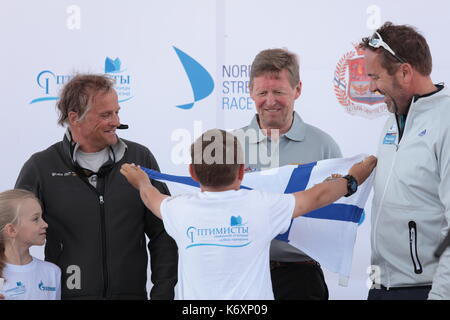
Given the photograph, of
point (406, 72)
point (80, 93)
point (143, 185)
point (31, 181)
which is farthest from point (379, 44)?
point (31, 181)

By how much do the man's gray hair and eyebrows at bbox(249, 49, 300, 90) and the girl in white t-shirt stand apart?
1094mm

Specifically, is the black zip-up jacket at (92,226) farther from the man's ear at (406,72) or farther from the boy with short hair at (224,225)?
the man's ear at (406,72)

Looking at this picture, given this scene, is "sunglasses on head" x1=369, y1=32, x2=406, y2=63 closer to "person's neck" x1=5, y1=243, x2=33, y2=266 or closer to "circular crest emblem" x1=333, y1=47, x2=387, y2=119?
"circular crest emblem" x1=333, y1=47, x2=387, y2=119

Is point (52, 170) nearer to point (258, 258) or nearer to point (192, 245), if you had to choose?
point (192, 245)

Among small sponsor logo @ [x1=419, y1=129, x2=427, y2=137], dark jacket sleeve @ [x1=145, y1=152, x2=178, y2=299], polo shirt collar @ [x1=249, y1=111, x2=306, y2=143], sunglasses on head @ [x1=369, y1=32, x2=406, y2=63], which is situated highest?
sunglasses on head @ [x1=369, y1=32, x2=406, y2=63]

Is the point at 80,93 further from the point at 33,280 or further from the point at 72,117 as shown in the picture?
the point at 33,280

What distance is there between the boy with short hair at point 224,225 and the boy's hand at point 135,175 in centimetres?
29

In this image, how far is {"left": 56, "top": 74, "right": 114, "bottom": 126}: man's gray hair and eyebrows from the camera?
2.61 metres

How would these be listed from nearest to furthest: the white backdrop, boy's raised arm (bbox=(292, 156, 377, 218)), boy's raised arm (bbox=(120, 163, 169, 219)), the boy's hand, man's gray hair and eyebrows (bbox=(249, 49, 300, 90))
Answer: boy's raised arm (bbox=(292, 156, 377, 218)) → boy's raised arm (bbox=(120, 163, 169, 219)) → the boy's hand → man's gray hair and eyebrows (bbox=(249, 49, 300, 90)) → the white backdrop

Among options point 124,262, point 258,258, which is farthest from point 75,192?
point 258,258

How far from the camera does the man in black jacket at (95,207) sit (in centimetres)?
253

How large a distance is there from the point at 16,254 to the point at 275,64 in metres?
1.35

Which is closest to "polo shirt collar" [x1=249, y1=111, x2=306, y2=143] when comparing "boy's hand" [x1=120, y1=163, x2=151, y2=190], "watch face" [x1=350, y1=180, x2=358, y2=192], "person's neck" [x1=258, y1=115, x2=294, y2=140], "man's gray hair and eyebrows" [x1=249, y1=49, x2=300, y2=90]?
"person's neck" [x1=258, y1=115, x2=294, y2=140]

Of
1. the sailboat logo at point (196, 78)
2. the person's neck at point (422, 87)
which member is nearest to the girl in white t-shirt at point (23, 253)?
the sailboat logo at point (196, 78)
